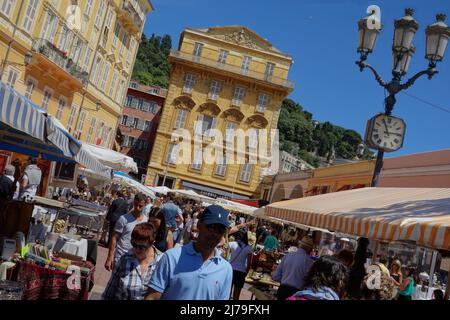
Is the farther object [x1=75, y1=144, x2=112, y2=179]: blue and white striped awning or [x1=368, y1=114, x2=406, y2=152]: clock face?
[x1=368, y1=114, x2=406, y2=152]: clock face

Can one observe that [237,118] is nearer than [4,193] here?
No

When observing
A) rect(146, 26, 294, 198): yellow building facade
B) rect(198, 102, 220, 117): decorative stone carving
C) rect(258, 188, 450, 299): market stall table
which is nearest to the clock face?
rect(258, 188, 450, 299): market stall table

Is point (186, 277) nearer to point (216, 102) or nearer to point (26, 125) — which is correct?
point (26, 125)

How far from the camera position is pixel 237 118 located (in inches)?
1981

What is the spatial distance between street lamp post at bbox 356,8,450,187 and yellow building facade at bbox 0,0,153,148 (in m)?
16.2

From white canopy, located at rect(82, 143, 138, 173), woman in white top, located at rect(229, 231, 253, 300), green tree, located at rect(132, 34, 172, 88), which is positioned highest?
green tree, located at rect(132, 34, 172, 88)

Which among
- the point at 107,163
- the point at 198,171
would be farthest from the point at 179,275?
the point at 198,171

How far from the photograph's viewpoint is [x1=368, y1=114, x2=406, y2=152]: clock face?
9172 mm

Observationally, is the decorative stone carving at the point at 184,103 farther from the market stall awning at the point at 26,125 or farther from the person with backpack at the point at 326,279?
the person with backpack at the point at 326,279

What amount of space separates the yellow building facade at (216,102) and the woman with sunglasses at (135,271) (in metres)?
45.3

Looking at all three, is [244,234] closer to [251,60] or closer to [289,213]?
[289,213]

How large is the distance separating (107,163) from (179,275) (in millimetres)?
10605

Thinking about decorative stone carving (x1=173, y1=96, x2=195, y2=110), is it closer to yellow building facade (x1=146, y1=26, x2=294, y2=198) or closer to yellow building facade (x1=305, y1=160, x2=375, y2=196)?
yellow building facade (x1=146, y1=26, x2=294, y2=198)

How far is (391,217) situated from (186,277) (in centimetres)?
276
